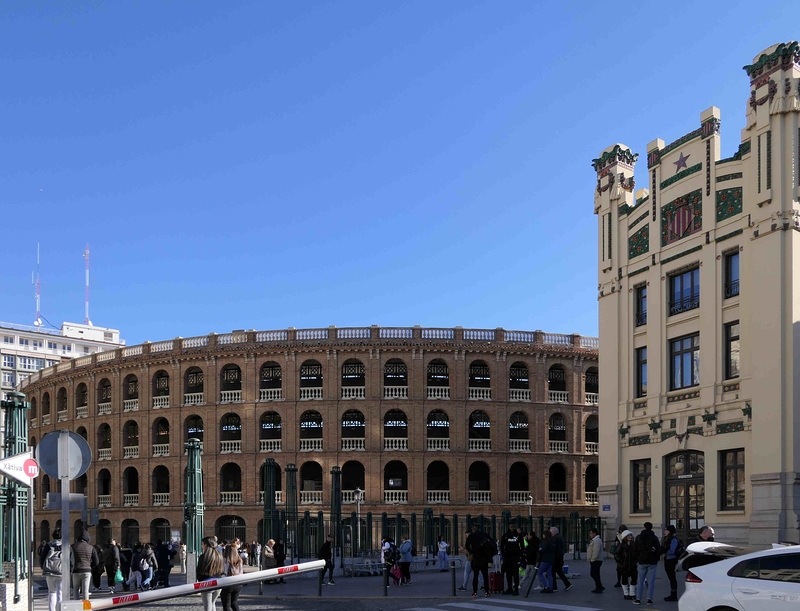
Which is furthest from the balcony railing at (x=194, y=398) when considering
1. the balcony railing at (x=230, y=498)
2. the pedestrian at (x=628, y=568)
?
the pedestrian at (x=628, y=568)

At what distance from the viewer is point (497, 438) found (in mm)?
58312

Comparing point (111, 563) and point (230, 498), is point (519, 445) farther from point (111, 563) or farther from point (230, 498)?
point (111, 563)

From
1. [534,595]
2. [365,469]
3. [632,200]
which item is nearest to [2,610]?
[534,595]

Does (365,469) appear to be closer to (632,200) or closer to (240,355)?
(240,355)

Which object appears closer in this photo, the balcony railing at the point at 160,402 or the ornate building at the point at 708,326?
the ornate building at the point at 708,326

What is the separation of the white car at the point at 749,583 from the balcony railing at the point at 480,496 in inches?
1777

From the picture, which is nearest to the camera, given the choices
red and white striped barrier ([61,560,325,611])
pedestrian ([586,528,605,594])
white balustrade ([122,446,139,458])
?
red and white striped barrier ([61,560,325,611])

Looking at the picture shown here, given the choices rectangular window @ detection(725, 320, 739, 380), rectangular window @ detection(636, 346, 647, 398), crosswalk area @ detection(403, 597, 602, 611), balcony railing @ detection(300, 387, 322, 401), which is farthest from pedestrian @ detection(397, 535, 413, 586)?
balcony railing @ detection(300, 387, 322, 401)

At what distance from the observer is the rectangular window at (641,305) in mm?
35125

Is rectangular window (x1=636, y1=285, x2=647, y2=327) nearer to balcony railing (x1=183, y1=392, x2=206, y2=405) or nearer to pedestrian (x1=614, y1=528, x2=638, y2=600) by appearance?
pedestrian (x1=614, y1=528, x2=638, y2=600)

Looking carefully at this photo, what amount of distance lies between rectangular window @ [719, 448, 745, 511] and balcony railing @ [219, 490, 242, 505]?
116 feet

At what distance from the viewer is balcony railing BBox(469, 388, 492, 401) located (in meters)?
58.6

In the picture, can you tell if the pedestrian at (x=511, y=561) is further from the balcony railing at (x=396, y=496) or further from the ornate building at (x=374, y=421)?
the balcony railing at (x=396, y=496)

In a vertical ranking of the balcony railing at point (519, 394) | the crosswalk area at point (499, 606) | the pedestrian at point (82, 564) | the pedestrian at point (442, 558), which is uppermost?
the balcony railing at point (519, 394)
